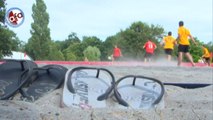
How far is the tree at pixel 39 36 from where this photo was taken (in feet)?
224

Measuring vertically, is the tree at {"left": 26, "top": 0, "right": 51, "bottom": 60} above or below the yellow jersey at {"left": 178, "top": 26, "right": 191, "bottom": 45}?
above

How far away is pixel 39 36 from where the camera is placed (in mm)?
69625

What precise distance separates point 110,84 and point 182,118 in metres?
1.23

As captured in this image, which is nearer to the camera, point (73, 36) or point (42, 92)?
point (42, 92)

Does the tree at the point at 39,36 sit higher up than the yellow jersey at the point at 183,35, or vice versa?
the tree at the point at 39,36

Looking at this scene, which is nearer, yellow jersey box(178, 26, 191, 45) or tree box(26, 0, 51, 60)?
yellow jersey box(178, 26, 191, 45)

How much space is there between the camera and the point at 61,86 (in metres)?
6.54

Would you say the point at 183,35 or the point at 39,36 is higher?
the point at 39,36

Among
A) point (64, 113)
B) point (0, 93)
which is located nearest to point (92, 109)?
point (64, 113)

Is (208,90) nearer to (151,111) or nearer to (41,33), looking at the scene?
(151,111)

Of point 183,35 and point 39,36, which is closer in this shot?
point 183,35

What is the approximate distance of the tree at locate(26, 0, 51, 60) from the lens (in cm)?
6838

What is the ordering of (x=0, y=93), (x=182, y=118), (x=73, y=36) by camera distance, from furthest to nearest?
1. (x=73, y=36)
2. (x=0, y=93)
3. (x=182, y=118)

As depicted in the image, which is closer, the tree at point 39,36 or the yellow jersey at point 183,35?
the yellow jersey at point 183,35
